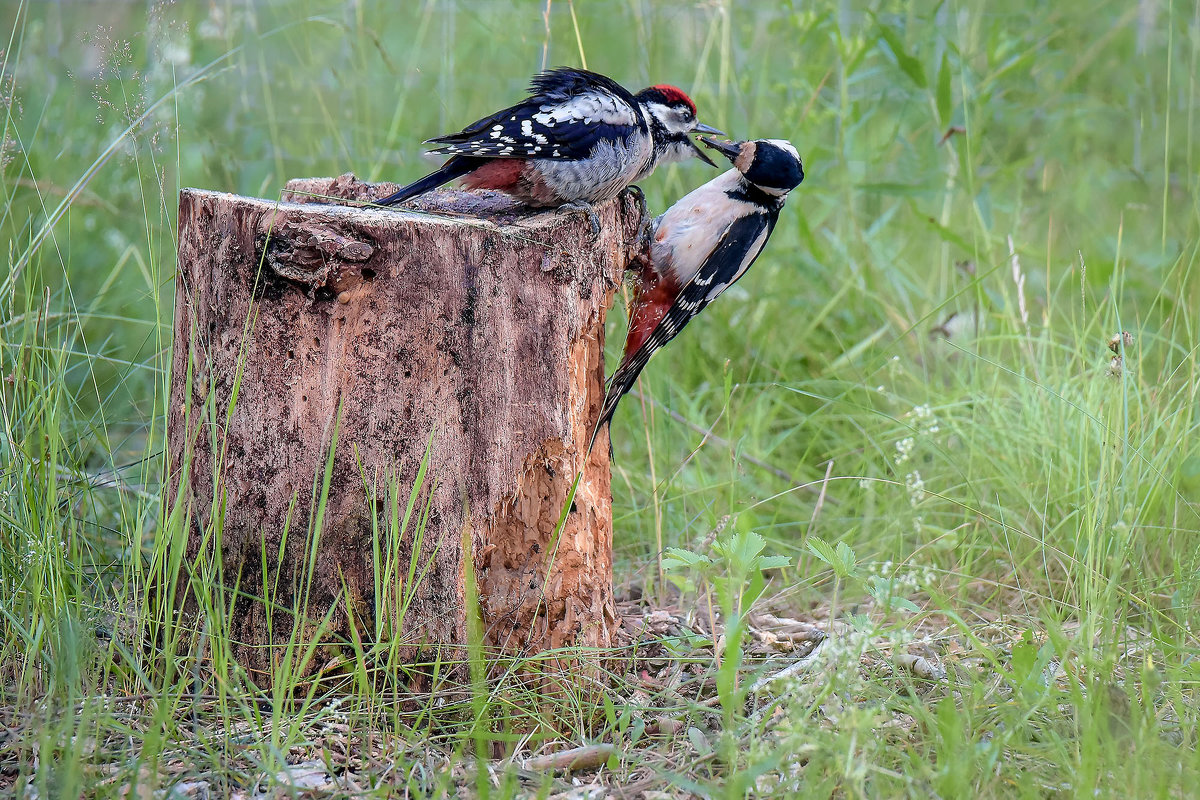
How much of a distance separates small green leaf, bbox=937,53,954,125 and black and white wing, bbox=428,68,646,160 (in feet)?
4.24

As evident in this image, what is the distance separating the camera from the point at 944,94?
3.61 metres

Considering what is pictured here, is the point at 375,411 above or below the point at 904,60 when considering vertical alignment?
below

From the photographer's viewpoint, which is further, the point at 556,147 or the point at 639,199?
the point at 639,199

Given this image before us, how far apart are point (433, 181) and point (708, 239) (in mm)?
1131

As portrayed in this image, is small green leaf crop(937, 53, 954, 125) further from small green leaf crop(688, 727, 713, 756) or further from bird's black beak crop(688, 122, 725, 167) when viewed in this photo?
small green leaf crop(688, 727, 713, 756)

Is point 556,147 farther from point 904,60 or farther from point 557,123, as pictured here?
point 904,60

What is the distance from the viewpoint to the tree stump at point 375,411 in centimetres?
216

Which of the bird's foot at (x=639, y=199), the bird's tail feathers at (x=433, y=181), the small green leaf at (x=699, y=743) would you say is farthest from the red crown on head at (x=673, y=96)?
the small green leaf at (x=699, y=743)

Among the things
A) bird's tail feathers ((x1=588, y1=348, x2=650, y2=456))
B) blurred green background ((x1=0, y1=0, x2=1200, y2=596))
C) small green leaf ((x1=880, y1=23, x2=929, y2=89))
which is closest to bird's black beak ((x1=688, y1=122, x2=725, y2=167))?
blurred green background ((x1=0, y1=0, x2=1200, y2=596))

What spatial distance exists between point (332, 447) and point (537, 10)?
3243mm

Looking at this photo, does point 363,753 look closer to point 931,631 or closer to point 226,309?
point 226,309

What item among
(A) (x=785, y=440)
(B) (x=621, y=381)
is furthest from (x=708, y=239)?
(A) (x=785, y=440)

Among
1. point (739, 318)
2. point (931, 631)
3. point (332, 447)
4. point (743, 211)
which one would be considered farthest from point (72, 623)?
point (739, 318)

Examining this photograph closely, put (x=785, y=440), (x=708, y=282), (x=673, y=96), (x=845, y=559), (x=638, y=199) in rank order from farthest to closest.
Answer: (x=785, y=440)
(x=708, y=282)
(x=673, y=96)
(x=638, y=199)
(x=845, y=559)
